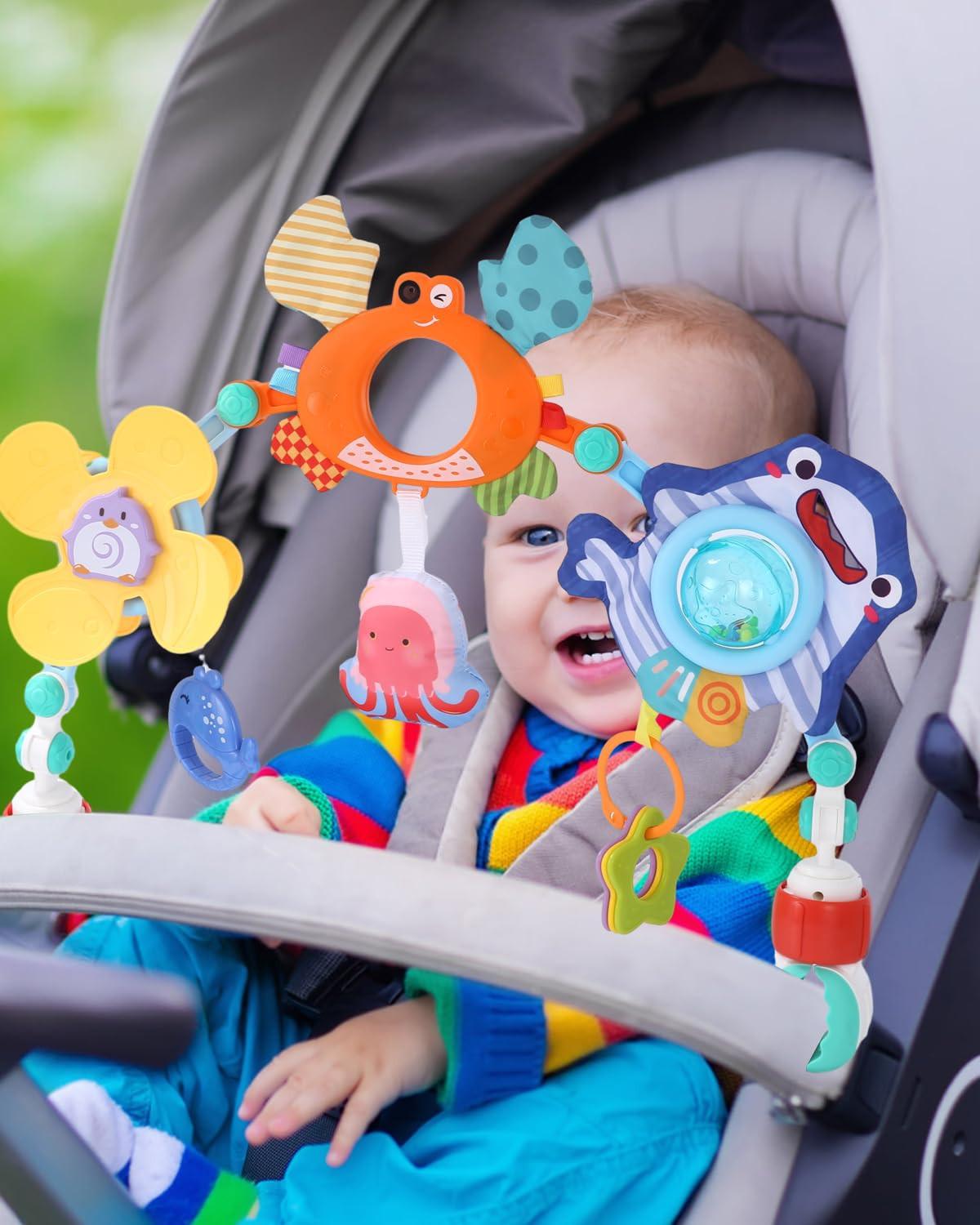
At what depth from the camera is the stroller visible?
555mm

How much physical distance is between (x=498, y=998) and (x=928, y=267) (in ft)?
1.44

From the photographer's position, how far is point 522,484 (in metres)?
0.59

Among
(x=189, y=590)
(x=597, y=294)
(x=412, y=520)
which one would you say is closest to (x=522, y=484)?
(x=412, y=520)

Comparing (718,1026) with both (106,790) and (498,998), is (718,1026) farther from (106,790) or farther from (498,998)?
(106,790)

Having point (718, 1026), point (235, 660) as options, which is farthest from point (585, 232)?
point (718, 1026)

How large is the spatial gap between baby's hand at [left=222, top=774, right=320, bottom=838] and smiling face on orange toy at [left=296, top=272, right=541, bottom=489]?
0.36 metres

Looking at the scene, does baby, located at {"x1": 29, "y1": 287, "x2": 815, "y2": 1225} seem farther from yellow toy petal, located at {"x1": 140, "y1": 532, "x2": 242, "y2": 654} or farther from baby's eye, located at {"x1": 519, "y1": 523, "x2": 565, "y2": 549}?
yellow toy petal, located at {"x1": 140, "y1": 532, "x2": 242, "y2": 654}

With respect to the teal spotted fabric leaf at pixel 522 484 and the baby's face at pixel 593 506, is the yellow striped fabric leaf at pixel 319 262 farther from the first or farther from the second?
the baby's face at pixel 593 506

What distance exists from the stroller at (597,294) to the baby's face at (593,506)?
0.34 feet

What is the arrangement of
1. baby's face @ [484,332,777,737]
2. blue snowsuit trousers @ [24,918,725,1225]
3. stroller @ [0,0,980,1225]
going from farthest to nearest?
A: 1. baby's face @ [484,332,777,737]
2. blue snowsuit trousers @ [24,918,725,1225]
3. stroller @ [0,0,980,1225]

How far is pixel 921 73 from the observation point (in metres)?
0.63

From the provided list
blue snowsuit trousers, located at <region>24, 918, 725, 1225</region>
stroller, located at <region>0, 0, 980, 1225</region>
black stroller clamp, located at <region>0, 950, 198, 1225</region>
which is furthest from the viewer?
blue snowsuit trousers, located at <region>24, 918, 725, 1225</region>

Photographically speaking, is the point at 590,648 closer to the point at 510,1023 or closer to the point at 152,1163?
the point at 510,1023

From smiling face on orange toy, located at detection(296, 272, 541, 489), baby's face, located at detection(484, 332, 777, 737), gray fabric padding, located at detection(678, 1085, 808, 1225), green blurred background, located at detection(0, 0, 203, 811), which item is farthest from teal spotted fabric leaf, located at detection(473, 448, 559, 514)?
green blurred background, located at detection(0, 0, 203, 811)
